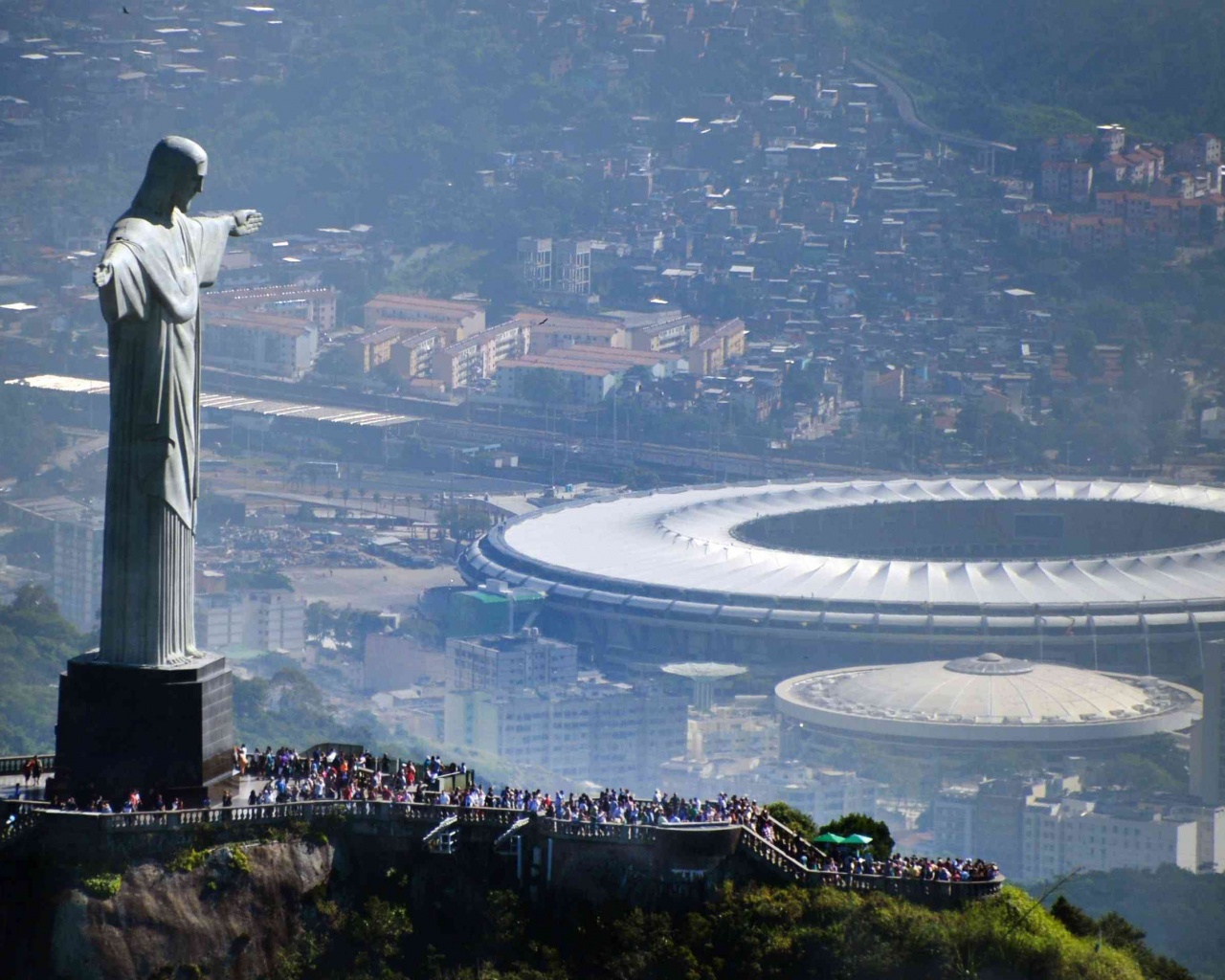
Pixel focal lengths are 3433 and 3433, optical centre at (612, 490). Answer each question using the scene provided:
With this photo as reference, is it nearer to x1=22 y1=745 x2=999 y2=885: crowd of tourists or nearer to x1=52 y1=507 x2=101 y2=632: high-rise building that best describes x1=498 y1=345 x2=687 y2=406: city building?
x1=52 y1=507 x2=101 y2=632: high-rise building

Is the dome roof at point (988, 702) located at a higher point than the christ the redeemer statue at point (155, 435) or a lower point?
lower

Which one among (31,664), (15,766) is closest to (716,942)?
(15,766)

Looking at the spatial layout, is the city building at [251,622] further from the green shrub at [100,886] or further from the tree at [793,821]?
the green shrub at [100,886]

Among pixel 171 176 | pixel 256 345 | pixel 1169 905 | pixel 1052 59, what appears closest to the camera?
pixel 171 176

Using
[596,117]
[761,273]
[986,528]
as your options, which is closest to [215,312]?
[761,273]

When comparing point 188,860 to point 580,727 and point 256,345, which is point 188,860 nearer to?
point 580,727

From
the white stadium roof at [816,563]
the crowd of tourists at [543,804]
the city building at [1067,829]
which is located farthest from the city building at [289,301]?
the crowd of tourists at [543,804]
